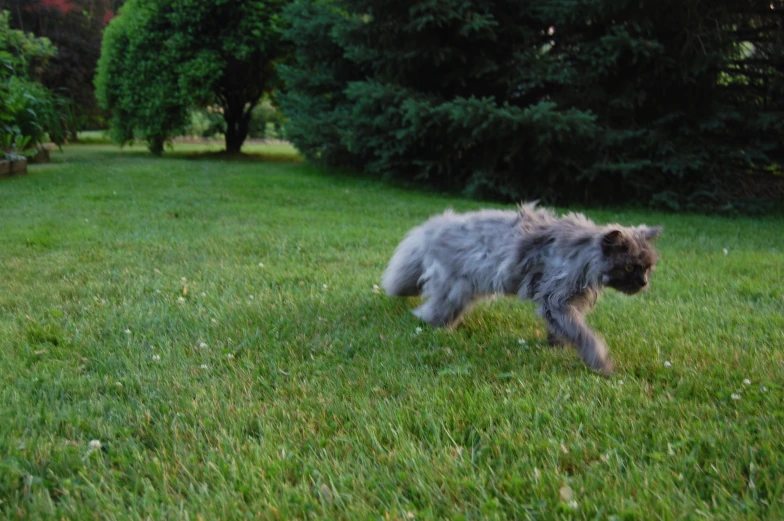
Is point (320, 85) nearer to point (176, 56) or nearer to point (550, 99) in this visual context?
point (550, 99)

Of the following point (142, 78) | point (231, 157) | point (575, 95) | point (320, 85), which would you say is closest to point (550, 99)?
point (575, 95)

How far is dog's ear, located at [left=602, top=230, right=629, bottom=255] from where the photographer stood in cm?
316

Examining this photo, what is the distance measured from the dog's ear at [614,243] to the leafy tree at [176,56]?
14.4 metres

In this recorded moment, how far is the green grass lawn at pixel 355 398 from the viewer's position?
2.01 m

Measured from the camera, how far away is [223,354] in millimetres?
3260

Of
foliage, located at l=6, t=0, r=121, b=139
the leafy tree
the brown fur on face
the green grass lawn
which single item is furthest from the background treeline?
foliage, located at l=6, t=0, r=121, b=139

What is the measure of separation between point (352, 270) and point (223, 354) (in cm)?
209

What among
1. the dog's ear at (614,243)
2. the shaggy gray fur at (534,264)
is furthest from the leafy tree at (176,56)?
the dog's ear at (614,243)

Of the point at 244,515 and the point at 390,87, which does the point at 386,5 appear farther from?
the point at 244,515

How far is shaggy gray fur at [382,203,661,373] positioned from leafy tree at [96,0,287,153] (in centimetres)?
1354

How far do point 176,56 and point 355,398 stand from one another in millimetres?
16266

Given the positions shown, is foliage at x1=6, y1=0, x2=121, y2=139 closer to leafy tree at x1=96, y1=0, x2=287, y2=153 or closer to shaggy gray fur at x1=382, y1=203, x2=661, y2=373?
leafy tree at x1=96, y1=0, x2=287, y2=153

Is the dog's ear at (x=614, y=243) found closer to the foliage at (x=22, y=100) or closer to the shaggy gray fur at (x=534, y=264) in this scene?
the shaggy gray fur at (x=534, y=264)

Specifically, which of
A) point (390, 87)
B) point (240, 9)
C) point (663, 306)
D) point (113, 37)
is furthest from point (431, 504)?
point (113, 37)
